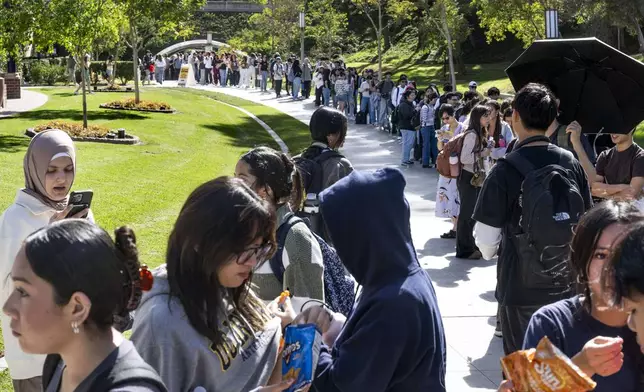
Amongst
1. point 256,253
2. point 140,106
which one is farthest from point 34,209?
point 140,106

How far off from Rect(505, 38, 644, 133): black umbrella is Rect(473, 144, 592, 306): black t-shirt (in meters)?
1.57

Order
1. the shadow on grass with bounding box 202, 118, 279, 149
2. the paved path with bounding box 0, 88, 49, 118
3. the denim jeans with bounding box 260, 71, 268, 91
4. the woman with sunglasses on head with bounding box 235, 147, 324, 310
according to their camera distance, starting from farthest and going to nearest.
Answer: the denim jeans with bounding box 260, 71, 268, 91, the paved path with bounding box 0, 88, 49, 118, the shadow on grass with bounding box 202, 118, 279, 149, the woman with sunglasses on head with bounding box 235, 147, 324, 310

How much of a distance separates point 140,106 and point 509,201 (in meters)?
27.3

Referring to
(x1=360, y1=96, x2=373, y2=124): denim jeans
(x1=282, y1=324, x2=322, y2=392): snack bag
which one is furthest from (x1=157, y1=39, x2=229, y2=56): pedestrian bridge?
(x1=282, y1=324, x2=322, y2=392): snack bag

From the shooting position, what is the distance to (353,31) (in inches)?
2645

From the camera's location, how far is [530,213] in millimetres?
5684

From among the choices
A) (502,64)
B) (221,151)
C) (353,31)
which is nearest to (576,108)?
(221,151)

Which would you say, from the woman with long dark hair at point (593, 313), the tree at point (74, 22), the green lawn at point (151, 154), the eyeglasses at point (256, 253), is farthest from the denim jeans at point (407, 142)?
the eyeglasses at point (256, 253)

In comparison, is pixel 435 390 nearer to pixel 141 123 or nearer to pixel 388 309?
pixel 388 309

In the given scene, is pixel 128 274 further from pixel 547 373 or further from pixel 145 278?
pixel 547 373

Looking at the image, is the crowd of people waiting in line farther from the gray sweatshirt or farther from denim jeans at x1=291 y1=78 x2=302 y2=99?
denim jeans at x1=291 y1=78 x2=302 y2=99

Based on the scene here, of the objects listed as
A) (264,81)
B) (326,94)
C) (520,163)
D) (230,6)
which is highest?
(230,6)

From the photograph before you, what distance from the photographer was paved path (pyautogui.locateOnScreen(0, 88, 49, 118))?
97.6 ft

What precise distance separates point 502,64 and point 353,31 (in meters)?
17.0
